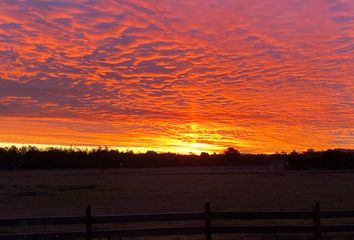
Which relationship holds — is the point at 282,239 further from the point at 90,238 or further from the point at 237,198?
the point at 237,198

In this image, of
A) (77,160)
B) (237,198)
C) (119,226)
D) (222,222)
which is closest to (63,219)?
(119,226)

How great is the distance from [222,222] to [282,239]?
7815 mm

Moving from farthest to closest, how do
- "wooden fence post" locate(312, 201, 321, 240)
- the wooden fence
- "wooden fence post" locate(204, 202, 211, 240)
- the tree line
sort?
1. the tree line
2. "wooden fence post" locate(312, 201, 321, 240)
3. "wooden fence post" locate(204, 202, 211, 240)
4. the wooden fence

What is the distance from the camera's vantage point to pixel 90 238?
12875mm

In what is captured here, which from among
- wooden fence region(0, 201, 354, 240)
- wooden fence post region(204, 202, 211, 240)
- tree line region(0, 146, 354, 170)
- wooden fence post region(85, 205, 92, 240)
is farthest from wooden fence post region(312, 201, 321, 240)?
tree line region(0, 146, 354, 170)

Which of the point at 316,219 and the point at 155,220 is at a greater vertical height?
the point at 155,220

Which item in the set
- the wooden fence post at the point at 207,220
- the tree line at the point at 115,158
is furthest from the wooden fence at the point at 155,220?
the tree line at the point at 115,158

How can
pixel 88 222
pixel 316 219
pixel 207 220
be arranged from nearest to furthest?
pixel 88 222 → pixel 207 220 → pixel 316 219

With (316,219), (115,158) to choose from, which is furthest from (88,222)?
(115,158)

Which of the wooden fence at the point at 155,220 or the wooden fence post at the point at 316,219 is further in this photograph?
the wooden fence post at the point at 316,219

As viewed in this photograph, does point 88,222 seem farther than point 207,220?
No

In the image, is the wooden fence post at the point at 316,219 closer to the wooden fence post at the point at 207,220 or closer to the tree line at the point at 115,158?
the wooden fence post at the point at 207,220

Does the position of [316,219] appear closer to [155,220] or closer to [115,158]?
[155,220]

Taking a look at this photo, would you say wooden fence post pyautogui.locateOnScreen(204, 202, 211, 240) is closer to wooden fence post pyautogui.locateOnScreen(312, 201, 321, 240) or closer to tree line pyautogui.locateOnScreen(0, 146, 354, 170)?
wooden fence post pyautogui.locateOnScreen(312, 201, 321, 240)
